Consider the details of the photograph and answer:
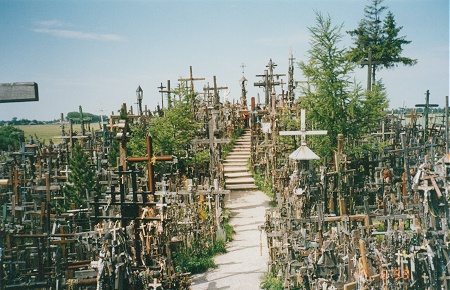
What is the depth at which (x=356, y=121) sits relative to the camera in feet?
47.8

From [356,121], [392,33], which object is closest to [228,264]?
[356,121]

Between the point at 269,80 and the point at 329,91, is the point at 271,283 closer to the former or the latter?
the point at 329,91

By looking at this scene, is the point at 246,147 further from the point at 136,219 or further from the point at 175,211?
the point at 136,219

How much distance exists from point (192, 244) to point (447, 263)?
6749 mm

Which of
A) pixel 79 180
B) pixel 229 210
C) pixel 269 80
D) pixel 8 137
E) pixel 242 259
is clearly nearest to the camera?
pixel 242 259

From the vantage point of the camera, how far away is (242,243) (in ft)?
40.2

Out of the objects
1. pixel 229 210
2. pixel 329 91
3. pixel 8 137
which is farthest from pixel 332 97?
Answer: pixel 8 137

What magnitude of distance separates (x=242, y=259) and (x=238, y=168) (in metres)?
9.89

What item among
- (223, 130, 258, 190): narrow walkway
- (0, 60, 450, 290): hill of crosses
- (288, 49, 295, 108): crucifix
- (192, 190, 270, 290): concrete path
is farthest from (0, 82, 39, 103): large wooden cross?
(288, 49, 295, 108): crucifix

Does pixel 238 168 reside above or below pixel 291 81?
below

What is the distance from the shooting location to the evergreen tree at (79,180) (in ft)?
41.4

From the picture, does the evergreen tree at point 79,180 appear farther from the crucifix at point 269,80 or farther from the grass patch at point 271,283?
the crucifix at point 269,80

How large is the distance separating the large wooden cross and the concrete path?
271 inches

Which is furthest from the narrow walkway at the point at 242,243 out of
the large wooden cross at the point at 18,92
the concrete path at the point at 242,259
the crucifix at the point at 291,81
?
the large wooden cross at the point at 18,92
